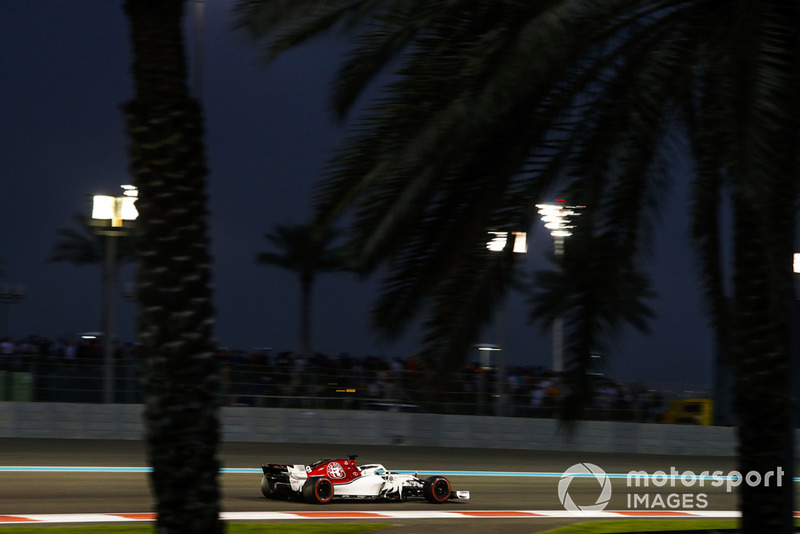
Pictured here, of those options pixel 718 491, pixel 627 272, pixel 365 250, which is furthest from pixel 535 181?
pixel 718 491

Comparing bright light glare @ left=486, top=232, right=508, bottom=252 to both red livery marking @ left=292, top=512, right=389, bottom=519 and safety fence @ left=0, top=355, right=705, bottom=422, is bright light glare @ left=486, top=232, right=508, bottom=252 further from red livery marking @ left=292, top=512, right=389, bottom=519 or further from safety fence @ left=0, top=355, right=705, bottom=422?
safety fence @ left=0, top=355, right=705, bottom=422

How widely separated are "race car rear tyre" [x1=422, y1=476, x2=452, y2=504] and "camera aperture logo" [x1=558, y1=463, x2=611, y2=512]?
185 centimetres

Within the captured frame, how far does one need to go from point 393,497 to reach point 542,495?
3483 millimetres

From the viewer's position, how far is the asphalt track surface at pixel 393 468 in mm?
12242

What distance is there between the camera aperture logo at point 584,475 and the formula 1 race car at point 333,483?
8.51 ft

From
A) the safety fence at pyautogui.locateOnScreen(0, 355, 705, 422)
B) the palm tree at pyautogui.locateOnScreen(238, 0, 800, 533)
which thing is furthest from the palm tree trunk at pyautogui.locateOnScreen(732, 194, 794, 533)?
the safety fence at pyautogui.locateOnScreen(0, 355, 705, 422)

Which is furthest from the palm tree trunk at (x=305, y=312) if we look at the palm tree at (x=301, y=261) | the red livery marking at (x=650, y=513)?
the red livery marking at (x=650, y=513)

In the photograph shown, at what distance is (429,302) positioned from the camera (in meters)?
7.94

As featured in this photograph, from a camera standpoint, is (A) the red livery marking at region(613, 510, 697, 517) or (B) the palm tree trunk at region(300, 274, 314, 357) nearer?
(A) the red livery marking at region(613, 510, 697, 517)

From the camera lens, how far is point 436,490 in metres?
13.2

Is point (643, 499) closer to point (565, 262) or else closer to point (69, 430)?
point (565, 262)

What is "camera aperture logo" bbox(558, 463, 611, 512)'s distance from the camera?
1444cm

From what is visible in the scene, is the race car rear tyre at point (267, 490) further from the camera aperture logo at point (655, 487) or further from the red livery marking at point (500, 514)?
the camera aperture logo at point (655, 487)

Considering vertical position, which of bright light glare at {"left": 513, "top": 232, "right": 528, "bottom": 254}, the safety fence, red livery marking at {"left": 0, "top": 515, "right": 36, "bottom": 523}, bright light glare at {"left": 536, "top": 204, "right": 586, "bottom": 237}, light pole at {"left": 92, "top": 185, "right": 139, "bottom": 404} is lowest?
red livery marking at {"left": 0, "top": 515, "right": 36, "bottom": 523}
